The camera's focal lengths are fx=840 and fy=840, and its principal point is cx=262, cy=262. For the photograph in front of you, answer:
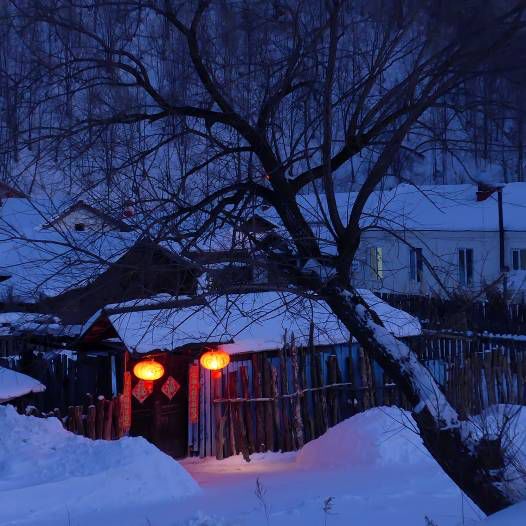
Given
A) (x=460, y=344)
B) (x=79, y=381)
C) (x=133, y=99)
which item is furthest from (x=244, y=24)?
(x=460, y=344)

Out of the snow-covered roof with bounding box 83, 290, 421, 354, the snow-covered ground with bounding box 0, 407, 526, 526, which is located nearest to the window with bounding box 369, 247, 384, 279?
the snow-covered roof with bounding box 83, 290, 421, 354

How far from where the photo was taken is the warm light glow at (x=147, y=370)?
11.7 metres

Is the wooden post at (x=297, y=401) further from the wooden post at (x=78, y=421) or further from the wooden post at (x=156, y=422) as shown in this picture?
the wooden post at (x=78, y=421)

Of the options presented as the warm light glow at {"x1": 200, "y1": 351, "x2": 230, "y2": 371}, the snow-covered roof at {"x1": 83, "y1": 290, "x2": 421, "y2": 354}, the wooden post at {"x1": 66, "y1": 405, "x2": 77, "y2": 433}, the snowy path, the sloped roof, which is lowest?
the snowy path

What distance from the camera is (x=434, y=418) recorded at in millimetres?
6285

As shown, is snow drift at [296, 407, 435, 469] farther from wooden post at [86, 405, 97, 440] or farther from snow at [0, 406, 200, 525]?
wooden post at [86, 405, 97, 440]

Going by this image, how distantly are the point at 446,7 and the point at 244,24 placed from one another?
190 centimetres

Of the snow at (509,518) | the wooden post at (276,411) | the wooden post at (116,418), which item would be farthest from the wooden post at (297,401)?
the snow at (509,518)

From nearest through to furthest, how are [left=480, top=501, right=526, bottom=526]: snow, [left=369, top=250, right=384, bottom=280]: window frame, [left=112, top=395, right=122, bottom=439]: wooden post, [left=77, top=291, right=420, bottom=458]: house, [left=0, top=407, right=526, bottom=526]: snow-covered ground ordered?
[left=480, top=501, right=526, bottom=526]: snow, [left=369, top=250, right=384, bottom=280]: window frame, [left=0, top=407, right=526, bottom=526]: snow-covered ground, [left=112, top=395, right=122, bottom=439]: wooden post, [left=77, top=291, right=420, bottom=458]: house

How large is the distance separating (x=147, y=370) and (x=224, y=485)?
2.26m

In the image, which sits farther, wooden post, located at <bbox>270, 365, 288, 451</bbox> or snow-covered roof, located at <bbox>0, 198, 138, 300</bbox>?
wooden post, located at <bbox>270, 365, 288, 451</bbox>

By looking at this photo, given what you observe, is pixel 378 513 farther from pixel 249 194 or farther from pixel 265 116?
pixel 265 116

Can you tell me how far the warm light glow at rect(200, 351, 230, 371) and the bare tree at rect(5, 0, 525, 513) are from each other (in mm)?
4046

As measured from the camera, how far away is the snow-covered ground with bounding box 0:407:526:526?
26.1 ft
